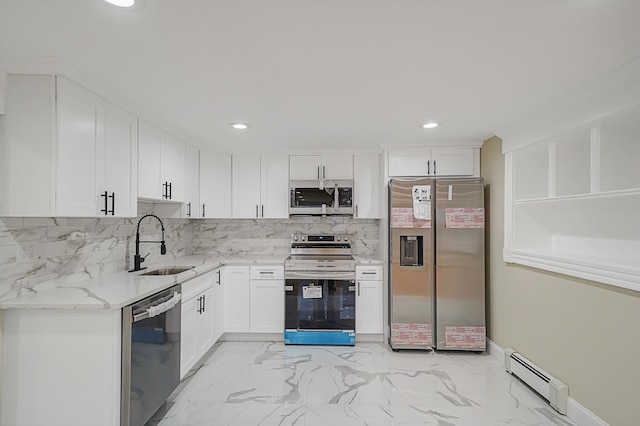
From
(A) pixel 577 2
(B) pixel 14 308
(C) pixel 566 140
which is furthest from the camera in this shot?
(C) pixel 566 140

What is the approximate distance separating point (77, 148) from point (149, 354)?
1.39 meters

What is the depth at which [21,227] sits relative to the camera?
76.1 inches

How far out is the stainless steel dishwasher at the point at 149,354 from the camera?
5.87 ft

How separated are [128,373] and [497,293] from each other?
3.26 metres

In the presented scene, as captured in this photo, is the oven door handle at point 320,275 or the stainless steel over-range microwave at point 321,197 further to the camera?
the stainless steel over-range microwave at point 321,197

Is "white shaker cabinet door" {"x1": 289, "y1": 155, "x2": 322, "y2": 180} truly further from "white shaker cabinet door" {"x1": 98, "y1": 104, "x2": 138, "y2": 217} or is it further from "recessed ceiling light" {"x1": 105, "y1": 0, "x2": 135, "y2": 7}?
"recessed ceiling light" {"x1": 105, "y1": 0, "x2": 135, "y2": 7}

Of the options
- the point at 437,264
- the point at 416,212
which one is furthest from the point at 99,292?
the point at 437,264

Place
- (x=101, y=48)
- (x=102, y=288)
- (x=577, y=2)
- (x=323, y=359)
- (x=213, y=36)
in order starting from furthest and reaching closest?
(x=323, y=359)
(x=102, y=288)
(x=101, y=48)
(x=213, y=36)
(x=577, y=2)

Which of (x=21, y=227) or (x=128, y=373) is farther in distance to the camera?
(x=21, y=227)

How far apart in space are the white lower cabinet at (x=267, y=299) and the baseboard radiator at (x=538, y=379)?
2326 millimetres

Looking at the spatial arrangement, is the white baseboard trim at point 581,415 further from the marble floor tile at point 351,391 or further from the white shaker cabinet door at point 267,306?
the white shaker cabinet door at point 267,306

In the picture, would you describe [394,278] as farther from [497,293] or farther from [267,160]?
[267,160]

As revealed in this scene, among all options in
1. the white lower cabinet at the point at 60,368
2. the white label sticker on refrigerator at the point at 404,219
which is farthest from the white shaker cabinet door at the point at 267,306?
the white lower cabinet at the point at 60,368

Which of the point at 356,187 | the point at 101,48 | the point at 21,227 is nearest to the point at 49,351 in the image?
the point at 21,227
